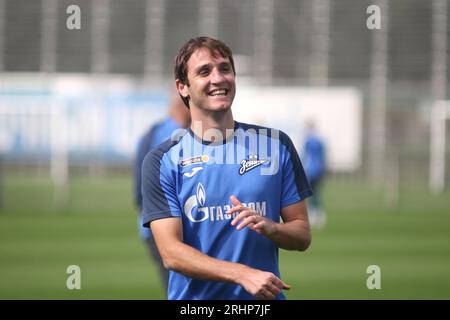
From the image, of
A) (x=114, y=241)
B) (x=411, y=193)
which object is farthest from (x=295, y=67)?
(x=114, y=241)

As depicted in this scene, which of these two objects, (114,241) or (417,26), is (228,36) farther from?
(114,241)

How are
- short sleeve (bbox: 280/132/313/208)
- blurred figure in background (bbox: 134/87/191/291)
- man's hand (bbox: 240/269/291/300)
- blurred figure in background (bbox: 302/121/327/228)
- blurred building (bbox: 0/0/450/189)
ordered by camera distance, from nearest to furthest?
1. man's hand (bbox: 240/269/291/300)
2. short sleeve (bbox: 280/132/313/208)
3. blurred figure in background (bbox: 134/87/191/291)
4. blurred figure in background (bbox: 302/121/327/228)
5. blurred building (bbox: 0/0/450/189)

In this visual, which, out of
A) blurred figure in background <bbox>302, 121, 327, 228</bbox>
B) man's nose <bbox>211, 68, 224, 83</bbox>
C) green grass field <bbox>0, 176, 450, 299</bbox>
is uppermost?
man's nose <bbox>211, 68, 224, 83</bbox>

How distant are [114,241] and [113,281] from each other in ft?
18.3

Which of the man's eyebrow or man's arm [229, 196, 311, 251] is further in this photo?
the man's eyebrow

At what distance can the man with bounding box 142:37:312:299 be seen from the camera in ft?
16.4

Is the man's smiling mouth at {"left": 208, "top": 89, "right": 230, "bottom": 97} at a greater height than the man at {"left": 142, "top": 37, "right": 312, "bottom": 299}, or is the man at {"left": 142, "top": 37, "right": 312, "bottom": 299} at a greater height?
the man's smiling mouth at {"left": 208, "top": 89, "right": 230, "bottom": 97}

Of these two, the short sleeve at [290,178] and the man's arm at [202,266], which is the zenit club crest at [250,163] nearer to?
the short sleeve at [290,178]

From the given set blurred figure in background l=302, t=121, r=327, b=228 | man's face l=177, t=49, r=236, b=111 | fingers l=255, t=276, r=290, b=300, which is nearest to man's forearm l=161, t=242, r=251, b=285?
fingers l=255, t=276, r=290, b=300

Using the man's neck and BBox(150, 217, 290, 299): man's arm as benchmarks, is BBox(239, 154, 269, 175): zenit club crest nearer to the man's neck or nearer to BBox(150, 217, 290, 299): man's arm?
the man's neck

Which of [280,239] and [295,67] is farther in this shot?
[295,67]

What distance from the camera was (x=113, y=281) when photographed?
13656 mm

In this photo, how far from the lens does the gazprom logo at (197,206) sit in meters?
5.01
